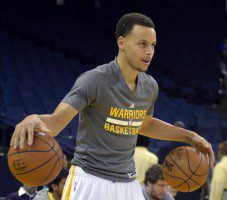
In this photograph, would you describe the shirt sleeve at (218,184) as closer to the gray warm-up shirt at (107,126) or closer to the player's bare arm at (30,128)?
the gray warm-up shirt at (107,126)

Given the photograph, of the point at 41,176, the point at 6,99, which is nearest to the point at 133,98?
the point at 41,176

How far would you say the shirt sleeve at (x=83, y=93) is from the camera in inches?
130

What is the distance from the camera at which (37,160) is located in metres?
3.18

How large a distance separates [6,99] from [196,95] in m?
5.83

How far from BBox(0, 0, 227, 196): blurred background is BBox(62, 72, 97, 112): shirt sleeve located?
27.8 ft

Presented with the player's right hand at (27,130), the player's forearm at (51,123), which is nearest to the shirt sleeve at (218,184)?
the player's forearm at (51,123)

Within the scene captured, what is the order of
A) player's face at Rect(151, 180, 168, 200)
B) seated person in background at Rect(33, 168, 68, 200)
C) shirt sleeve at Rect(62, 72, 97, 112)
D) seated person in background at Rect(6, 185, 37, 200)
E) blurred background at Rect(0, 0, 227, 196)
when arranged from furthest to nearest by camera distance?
blurred background at Rect(0, 0, 227, 196), seated person in background at Rect(6, 185, 37, 200), seated person in background at Rect(33, 168, 68, 200), player's face at Rect(151, 180, 168, 200), shirt sleeve at Rect(62, 72, 97, 112)

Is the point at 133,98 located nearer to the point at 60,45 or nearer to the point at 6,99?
the point at 6,99

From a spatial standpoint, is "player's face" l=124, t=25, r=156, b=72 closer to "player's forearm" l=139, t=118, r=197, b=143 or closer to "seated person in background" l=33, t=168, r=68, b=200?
"player's forearm" l=139, t=118, r=197, b=143

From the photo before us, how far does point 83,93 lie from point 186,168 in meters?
1.05

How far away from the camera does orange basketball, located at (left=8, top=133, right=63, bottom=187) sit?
314 cm

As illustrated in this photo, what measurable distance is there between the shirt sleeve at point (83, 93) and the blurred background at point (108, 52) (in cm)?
848

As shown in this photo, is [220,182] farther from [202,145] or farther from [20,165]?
[20,165]

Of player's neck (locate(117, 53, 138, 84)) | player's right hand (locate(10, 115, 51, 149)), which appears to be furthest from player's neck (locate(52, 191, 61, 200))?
player's right hand (locate(10, 115, 51, 149))
